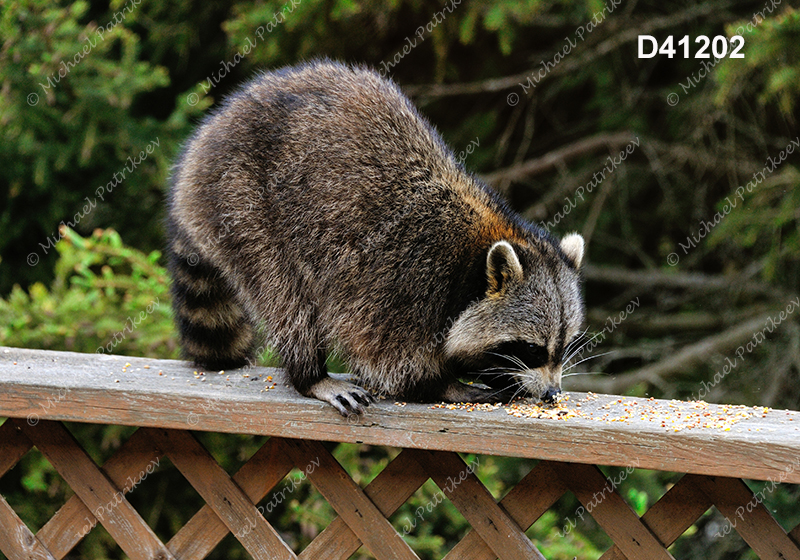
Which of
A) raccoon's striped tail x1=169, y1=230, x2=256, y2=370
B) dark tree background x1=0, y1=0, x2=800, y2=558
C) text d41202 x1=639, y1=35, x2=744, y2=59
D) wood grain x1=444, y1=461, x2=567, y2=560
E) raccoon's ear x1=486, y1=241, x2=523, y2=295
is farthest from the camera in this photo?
text d41202 x1=639, y1=35, x2=744, y2=59

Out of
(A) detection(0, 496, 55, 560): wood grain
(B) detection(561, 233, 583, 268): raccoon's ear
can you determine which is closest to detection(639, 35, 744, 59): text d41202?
(B) detection(561, 233, 583, 268): raccoon's ear

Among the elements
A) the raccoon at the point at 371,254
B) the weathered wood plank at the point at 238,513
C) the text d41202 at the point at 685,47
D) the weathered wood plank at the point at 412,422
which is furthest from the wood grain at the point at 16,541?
the text d41202 at the point at 685,47

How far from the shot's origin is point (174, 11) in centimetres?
589

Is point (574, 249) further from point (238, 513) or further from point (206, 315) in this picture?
point (238, 513)

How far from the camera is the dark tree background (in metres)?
4.09

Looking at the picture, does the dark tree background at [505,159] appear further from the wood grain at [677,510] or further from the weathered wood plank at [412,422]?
the wood grain at [677,510]

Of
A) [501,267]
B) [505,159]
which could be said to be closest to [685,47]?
[505,159]

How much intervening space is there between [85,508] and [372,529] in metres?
0.81

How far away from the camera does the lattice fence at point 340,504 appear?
76.4 inches

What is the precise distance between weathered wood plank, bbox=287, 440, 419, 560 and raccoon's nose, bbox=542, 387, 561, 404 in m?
0.58

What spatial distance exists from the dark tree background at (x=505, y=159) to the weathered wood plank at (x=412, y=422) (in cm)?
144

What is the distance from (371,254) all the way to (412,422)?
0.63 metres

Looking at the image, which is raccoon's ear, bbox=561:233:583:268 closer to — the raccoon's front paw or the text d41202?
the raccoon's front paw

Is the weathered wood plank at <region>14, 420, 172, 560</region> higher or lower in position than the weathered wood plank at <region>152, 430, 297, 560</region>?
higher
